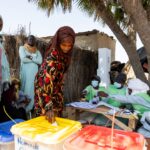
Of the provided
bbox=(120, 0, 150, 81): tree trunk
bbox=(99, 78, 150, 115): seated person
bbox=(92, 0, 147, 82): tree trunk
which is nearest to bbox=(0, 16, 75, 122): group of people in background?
bbox=(99, 78, 150, 115): seated person

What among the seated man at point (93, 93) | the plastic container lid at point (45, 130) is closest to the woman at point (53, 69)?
the plastic container lid at point (45, 130)

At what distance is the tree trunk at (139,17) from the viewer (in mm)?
4195

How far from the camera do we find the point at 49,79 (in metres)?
1.96

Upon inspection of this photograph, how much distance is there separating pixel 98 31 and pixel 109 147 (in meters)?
8.31

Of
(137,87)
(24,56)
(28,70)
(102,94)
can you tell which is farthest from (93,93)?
(24,56)

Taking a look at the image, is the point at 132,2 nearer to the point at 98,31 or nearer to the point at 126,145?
the point at 126,145

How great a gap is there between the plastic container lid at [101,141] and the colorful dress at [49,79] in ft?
1.89

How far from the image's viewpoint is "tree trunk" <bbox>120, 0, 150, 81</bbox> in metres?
4.20

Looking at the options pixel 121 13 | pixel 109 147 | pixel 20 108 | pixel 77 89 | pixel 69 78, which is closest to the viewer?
pixel 109 147

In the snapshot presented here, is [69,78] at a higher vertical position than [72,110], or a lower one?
higher

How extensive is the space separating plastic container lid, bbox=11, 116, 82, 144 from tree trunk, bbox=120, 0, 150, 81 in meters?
3.26

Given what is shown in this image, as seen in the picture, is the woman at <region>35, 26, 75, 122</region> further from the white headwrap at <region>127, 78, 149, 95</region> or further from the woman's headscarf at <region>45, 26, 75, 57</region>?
the white headwrap at <region>127, 78, 149, 95</region>

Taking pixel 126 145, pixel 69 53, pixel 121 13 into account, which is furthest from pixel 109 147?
pixel 121 13

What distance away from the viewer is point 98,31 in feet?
30.2
